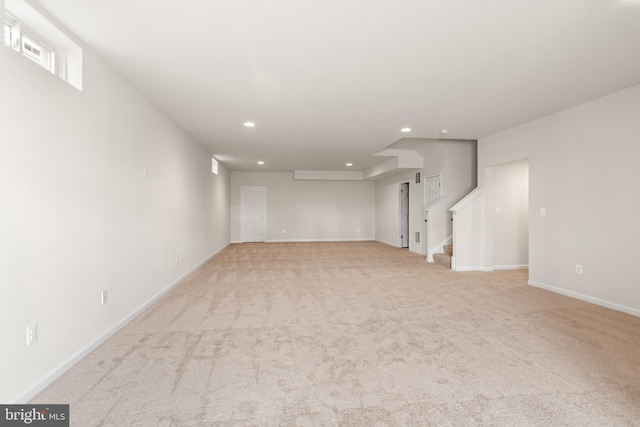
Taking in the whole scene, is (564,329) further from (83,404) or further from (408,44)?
(83,404)

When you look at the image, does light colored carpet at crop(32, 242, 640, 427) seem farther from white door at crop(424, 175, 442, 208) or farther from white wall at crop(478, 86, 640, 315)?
white door at crop(424, 175, 442, 208)

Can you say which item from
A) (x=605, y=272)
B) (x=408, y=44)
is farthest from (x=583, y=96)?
(x=408, y=44)

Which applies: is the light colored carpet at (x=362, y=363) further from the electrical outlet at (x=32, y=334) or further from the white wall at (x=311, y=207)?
the white wall at (x=311, y=207)

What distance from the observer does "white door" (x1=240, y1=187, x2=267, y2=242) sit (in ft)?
35.7

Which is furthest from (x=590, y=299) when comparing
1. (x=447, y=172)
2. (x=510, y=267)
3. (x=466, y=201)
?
(x=447, y=172)

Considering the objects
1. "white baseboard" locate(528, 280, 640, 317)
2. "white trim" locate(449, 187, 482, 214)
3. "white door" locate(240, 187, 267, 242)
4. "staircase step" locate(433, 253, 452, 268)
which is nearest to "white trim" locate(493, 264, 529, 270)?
"staircase step" locate(433, 253, 452, 268)

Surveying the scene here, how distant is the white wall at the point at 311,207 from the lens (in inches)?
429

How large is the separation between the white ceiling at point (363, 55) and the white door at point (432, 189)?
259cm

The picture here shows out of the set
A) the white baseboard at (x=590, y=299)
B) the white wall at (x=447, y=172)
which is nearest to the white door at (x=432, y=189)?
the white wall at (x=447, y=172)

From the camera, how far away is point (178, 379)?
212 cm

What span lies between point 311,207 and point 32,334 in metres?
9.45

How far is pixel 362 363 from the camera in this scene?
234cm

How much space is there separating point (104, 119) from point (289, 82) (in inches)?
69.1

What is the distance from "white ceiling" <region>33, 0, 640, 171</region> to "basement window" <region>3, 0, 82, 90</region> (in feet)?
0.36
